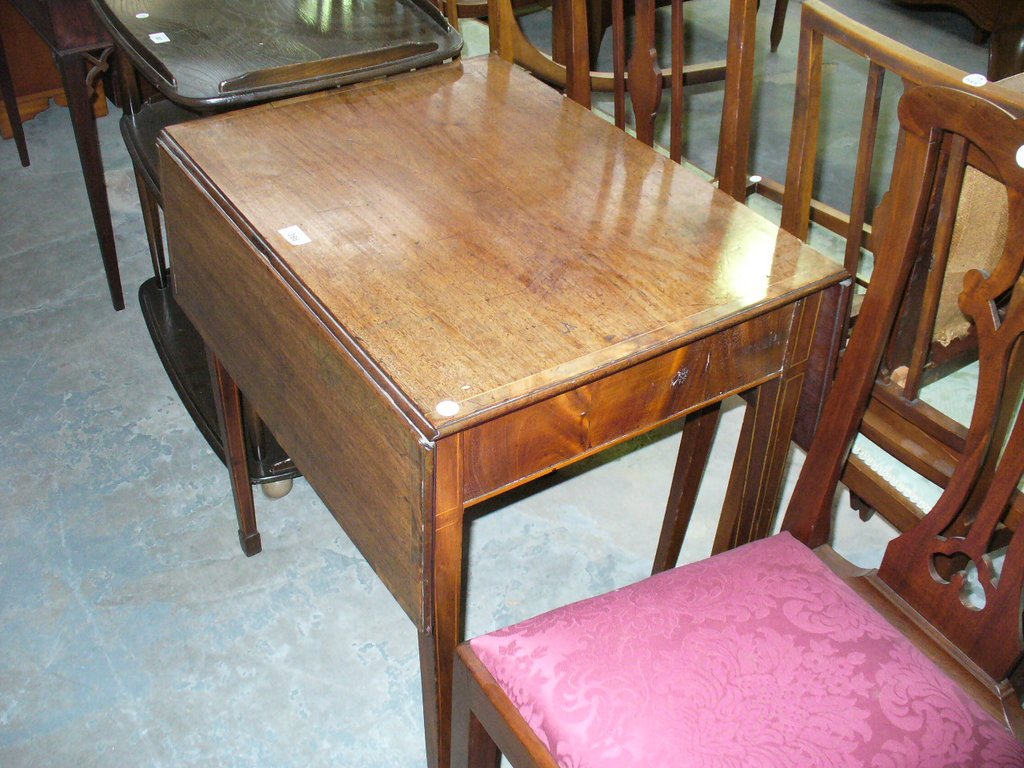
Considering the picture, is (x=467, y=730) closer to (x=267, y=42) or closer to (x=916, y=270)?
(x=916, y=270)

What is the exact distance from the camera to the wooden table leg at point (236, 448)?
1556mm

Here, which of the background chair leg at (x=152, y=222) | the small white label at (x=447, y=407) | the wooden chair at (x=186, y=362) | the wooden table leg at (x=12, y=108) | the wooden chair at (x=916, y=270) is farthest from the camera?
the wooden table leg at (x=12, y=108)

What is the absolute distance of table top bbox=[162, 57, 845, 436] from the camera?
1.04 meters

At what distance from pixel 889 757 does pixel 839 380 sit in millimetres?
390

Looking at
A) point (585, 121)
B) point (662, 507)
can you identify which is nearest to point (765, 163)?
point (662, 507)

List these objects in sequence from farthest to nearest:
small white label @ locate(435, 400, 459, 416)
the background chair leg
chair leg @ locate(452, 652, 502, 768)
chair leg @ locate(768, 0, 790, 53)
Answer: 1. chair leg @ locate(768, 0, 790, 53)
2. the background chair leg
3. chair leg @ locate(452, 652, 502, 768)
4. small white label @ locate(435, 400, 459, 416)

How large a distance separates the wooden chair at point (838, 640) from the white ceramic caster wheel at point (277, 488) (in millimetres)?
828

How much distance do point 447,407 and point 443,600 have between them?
242mm

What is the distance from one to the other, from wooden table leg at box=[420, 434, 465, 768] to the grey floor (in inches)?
12.0

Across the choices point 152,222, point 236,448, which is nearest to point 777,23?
point 152,222

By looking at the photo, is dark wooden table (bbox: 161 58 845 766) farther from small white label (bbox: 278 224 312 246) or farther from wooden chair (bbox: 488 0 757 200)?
wooden chair (bbox: 488 0 757 200)

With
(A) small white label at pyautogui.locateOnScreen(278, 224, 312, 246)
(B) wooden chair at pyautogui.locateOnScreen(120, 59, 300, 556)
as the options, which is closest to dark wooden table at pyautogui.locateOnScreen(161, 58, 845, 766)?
(A) small white label at pyautogui.locateOnScreen(278, 224, 312, 246)

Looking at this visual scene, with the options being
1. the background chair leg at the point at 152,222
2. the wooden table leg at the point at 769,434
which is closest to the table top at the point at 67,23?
the background chair leg at the point at 152,222

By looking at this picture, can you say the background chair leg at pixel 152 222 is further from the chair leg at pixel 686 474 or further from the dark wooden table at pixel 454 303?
the chair leg at pixel 686 474
